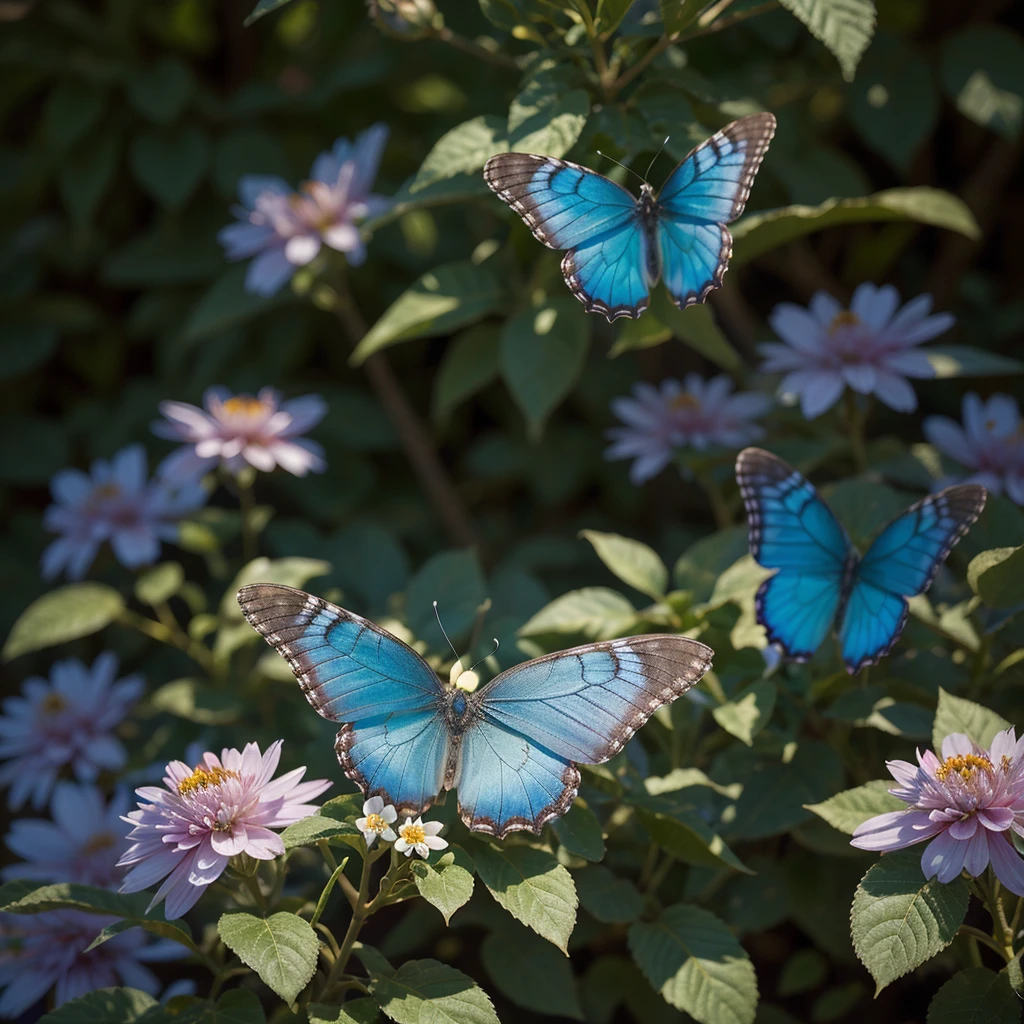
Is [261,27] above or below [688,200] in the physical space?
below

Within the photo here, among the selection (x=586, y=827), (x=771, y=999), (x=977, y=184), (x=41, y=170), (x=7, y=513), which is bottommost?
(x=771, y=999)

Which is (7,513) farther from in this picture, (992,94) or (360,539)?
(992,94)

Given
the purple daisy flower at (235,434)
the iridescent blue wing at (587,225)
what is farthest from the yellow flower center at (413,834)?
the purple daisy flower at (235,434)

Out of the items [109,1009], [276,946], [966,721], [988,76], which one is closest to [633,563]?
[966,721]

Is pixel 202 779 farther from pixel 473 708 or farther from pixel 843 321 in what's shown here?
pixel 843 321

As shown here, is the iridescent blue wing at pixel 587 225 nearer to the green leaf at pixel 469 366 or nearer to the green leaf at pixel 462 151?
the green leaf at pixel 462 151

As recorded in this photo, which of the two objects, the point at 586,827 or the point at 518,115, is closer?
the point at 586,827

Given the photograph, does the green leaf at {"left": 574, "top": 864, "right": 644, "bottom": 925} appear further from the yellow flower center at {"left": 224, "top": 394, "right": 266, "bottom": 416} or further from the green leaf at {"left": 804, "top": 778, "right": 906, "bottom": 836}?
the yellow flower center at {"left": 224, "top": 394, "right": 266, "bottom": 416}

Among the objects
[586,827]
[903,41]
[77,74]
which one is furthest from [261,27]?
[586,827]
